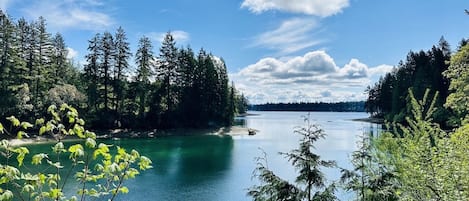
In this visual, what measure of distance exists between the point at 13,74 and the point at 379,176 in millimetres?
41639

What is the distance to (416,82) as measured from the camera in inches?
2121

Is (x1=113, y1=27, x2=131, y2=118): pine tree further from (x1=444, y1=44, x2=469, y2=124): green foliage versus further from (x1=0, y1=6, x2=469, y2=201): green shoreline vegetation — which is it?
(x1=444, y1=44, x2=469, y2=124): green foliage

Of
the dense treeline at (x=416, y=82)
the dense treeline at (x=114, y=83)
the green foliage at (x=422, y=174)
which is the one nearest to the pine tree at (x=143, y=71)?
the dense treeline at (x=114, y=83)

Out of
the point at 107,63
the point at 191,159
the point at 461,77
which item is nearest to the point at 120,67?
the point at 107,63

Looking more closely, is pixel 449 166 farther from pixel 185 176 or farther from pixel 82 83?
pixel 82 83

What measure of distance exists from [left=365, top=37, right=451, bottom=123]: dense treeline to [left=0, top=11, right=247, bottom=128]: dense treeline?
86.6 ft

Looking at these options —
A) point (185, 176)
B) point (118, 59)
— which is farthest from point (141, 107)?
point (185, 176)

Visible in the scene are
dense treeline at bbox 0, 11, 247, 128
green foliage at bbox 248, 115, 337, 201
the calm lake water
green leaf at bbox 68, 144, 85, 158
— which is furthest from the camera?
dense treeline at bbox 0, 11, 247, 128

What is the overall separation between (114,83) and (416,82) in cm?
4351

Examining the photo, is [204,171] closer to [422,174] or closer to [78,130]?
[422,174]

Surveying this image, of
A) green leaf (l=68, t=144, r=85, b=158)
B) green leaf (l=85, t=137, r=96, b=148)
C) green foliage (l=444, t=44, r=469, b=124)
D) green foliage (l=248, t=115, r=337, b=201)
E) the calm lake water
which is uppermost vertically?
green foliage (l=444, t=44, r=469, b=124)

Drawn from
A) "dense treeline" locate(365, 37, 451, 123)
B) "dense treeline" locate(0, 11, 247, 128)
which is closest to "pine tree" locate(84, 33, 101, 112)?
"dense treeline" locate(0, 11, 247, 128)

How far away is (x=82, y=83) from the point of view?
49188mm

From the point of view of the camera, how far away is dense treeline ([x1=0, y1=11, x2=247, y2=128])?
38750mm
